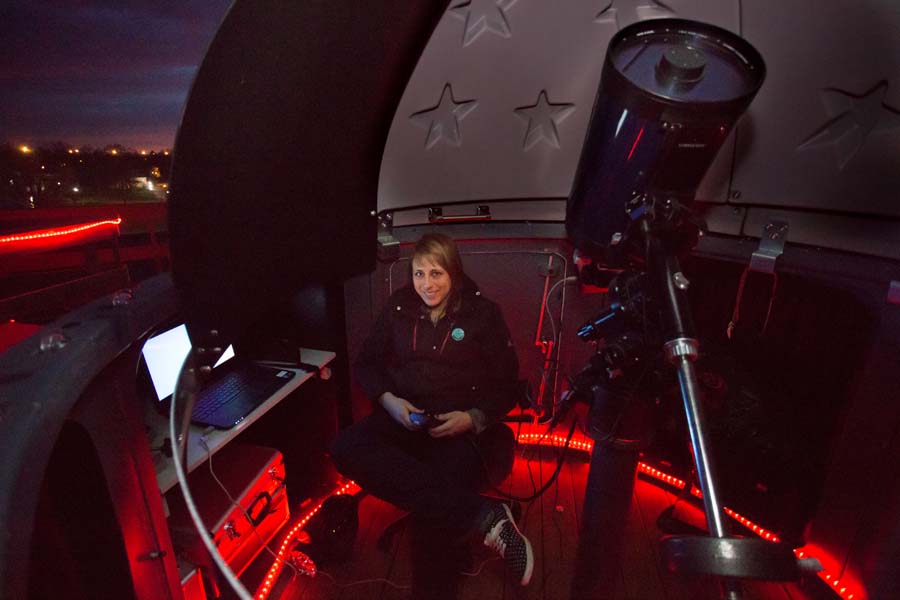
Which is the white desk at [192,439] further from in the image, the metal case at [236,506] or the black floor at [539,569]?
the black floor at [539,569]

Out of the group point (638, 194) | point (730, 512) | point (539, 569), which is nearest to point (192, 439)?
point (539, 569)

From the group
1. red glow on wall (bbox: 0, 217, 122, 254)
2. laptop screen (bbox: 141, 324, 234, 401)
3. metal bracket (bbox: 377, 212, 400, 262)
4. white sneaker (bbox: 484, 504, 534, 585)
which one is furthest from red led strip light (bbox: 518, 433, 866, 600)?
red glow on wall (bbox: 0, 217, 122, 254)

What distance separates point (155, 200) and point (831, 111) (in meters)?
9.32

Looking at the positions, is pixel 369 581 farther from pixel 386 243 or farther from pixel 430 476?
pixel 386 243

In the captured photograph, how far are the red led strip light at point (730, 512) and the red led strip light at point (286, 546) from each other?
3.47 feet

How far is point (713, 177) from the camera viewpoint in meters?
2.25

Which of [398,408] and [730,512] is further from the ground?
[398,408]

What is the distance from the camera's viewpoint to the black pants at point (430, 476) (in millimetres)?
1718

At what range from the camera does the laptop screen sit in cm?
153

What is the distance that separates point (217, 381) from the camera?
1.85 m

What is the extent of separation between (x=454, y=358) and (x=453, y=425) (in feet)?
0.98

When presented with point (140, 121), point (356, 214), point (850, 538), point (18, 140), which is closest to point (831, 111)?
point (850, 538)

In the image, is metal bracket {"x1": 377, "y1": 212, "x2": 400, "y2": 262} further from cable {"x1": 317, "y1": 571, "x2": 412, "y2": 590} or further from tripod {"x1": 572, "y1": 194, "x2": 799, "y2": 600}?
cable {"x1": 317, "y1": 571, "x2": 412, "y2": 590}

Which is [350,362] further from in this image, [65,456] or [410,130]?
[65,456]
